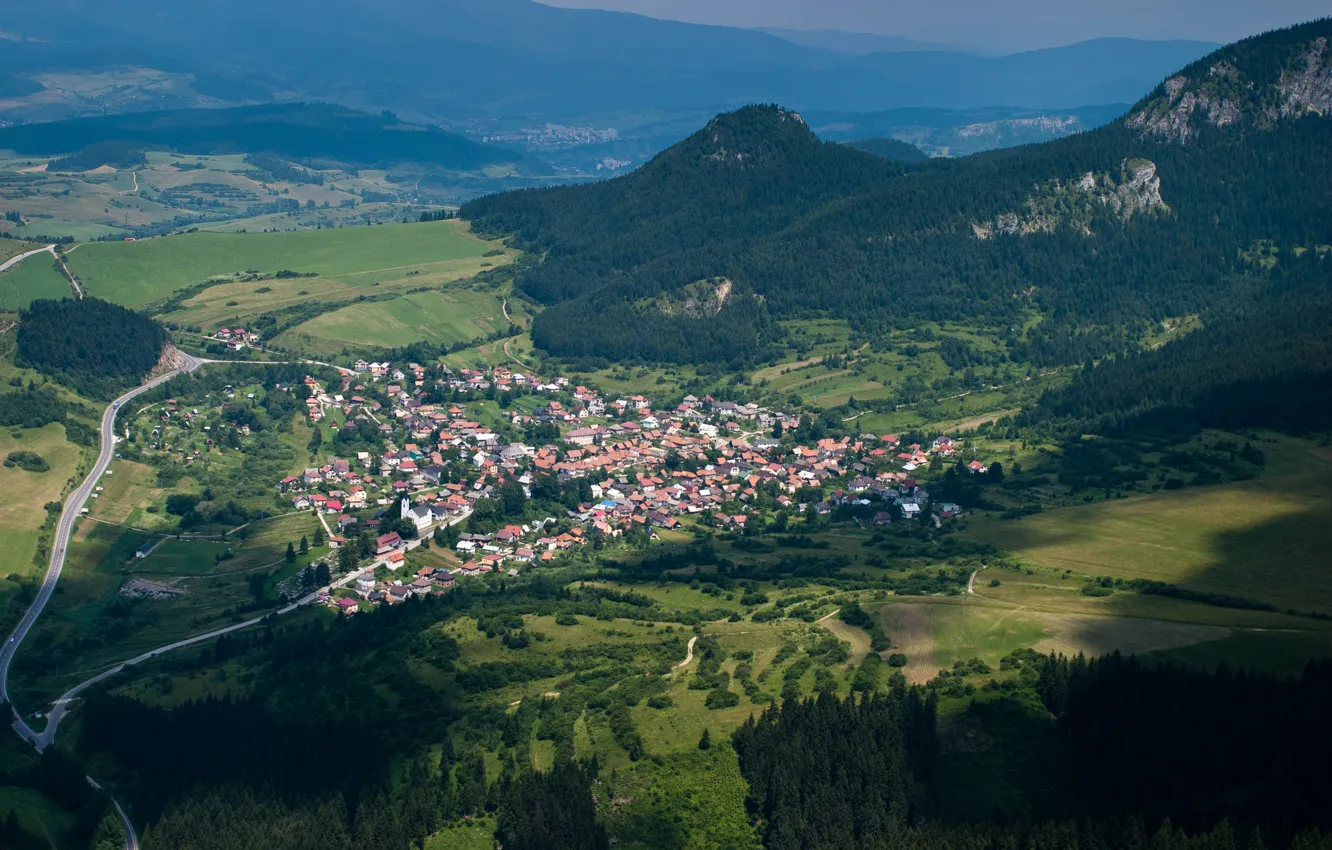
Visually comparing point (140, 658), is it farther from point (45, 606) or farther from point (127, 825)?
point (127, 825)

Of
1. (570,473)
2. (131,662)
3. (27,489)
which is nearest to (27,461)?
(27,489)

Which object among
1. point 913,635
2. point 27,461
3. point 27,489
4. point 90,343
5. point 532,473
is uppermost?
point 90,343

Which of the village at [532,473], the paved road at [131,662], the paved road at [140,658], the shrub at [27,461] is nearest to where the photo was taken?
the paved road at [131,662]

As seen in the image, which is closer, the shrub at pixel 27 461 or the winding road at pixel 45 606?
the winding road at pixel 45 606

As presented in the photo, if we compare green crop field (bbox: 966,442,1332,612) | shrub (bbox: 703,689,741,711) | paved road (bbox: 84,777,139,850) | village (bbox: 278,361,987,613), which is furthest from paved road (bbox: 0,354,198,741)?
green crop field (bbox: 966,442,1332,612)

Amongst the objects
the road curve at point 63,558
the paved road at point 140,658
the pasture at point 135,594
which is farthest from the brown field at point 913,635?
the pasture at point 135,594

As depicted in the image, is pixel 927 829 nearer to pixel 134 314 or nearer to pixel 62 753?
pixel 62 753

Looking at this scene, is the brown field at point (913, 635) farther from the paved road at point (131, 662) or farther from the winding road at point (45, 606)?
the paved road at point (131, 662)

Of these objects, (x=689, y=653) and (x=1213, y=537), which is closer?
(x=689, y=653)

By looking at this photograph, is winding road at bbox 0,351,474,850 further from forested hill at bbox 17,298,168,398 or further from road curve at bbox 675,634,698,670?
forested hill at bbox 17,298,168,398
